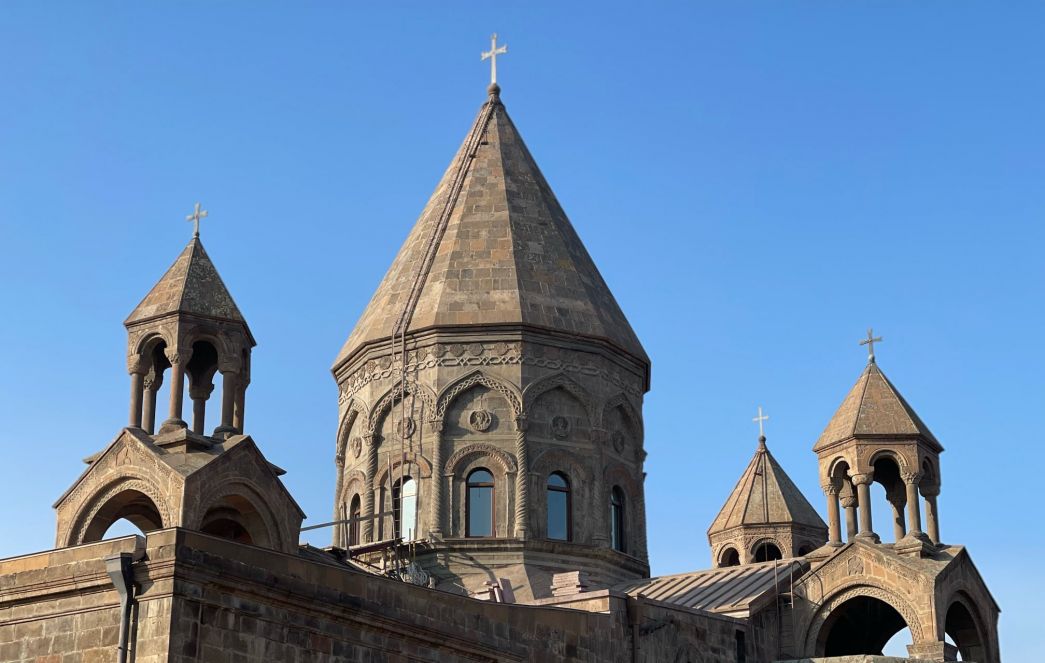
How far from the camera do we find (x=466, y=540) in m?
30.5

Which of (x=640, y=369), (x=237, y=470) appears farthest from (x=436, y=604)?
(x=640, y=369)

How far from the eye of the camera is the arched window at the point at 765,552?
40.6m

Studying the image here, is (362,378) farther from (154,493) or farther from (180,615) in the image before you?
(180,615)

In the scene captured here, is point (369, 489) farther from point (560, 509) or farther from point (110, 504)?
point (110, 504)

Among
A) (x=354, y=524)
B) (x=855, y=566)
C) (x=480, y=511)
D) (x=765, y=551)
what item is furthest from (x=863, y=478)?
(x=765, y=551)

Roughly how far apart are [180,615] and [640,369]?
53.6 feet

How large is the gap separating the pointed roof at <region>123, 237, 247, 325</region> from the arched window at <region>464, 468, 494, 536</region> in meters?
7.74

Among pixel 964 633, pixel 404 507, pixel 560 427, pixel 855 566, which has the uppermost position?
pixel 560 427

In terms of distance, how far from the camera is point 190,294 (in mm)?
24125

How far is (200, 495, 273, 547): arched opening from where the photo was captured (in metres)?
23.1

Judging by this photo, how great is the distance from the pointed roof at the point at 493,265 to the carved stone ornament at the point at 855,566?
20.7 feet

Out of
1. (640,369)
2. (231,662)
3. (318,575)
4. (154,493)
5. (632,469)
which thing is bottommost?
(231,662)

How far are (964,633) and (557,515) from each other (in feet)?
24.3

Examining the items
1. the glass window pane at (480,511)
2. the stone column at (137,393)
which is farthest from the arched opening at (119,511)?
the glass window pane at (480,511)
